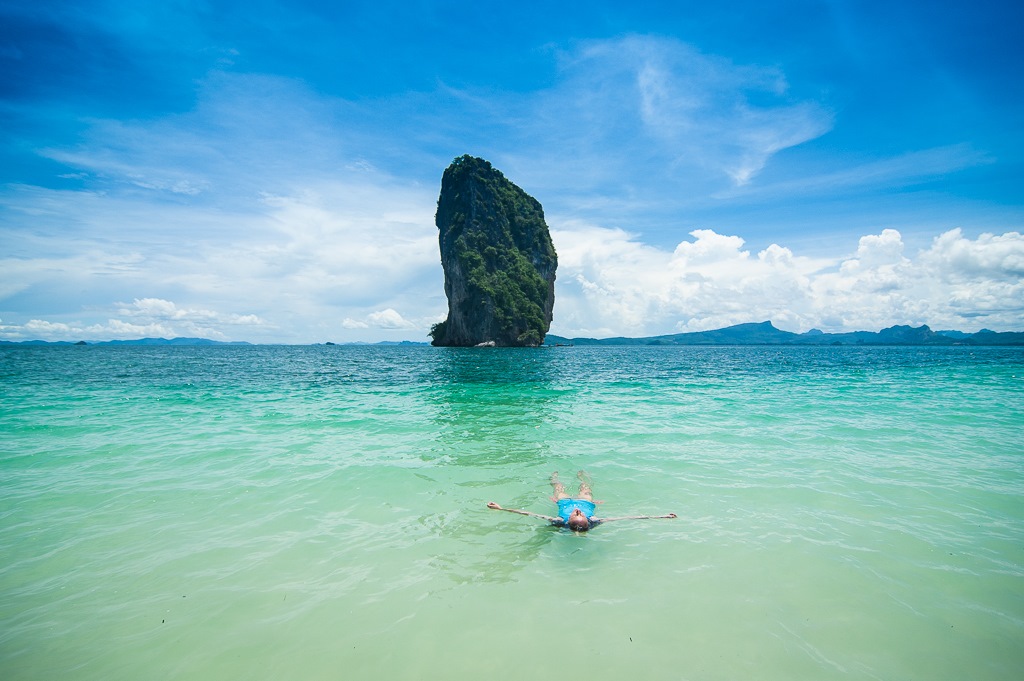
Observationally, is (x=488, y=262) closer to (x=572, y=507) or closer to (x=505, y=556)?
(x=572, y=507)

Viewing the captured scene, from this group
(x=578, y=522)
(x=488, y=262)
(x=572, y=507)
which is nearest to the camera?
(x=578, y=522)

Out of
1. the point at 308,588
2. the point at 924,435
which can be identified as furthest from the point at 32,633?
the point at 924,435

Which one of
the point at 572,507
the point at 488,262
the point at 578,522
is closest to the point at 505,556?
the point at 578,522

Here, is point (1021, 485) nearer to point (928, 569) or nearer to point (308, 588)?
point (928, 569)

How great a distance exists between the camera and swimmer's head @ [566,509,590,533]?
22.1ft

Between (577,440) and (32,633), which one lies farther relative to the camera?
(577,440)

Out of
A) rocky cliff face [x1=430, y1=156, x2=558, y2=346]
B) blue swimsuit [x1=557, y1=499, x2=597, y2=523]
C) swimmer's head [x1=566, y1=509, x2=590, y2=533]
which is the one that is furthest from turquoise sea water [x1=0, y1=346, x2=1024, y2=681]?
rocky cliff face [x1=430, y1=156, x2=558, y2=346]

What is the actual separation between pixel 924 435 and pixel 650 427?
24.2ft

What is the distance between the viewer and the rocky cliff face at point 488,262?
95.2 m

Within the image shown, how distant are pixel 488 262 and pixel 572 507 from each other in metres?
95.0

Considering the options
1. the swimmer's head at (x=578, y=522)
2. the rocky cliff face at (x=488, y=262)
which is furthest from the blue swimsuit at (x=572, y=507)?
the rocky cliff face at (x=488, y=262)

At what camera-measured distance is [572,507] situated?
7297mm

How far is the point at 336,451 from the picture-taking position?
36.7 ft

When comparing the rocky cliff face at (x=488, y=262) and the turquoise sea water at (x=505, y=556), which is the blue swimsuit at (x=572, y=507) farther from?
the rocky cliff face at (x=488, y=262)
